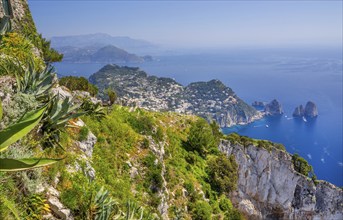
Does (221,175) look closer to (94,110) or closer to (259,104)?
(94,110)

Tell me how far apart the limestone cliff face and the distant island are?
8734cm

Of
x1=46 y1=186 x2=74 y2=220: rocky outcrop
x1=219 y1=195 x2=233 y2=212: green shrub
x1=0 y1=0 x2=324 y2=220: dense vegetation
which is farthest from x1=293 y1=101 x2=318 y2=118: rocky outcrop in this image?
x1=46 y1=186 x2=74 y2=220: rocky outcrop

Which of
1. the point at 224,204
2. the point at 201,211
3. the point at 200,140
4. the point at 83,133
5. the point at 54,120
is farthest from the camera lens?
the point at 200,140

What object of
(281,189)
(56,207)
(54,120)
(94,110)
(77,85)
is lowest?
(281,189)

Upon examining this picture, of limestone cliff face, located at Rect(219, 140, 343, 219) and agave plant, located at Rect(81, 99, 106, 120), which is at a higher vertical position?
agave plant, located at Rect(81, 99, 106, 120)

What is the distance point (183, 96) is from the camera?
15350 centimetres

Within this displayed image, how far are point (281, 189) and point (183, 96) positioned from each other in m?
125

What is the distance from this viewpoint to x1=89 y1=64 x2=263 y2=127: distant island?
436 ft

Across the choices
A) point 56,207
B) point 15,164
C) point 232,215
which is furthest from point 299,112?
point 15,164

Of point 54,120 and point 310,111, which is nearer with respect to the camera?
point 54,120

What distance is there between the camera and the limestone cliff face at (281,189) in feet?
93.1

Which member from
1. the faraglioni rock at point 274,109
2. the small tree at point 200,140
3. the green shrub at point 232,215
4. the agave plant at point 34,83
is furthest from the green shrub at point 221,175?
the faraglioni rock at point 274,109

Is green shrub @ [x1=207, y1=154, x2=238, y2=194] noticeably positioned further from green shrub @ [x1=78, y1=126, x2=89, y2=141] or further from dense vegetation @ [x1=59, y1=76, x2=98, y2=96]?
green shrub @ [x1=78, y1=126, x2=89, y2=141]

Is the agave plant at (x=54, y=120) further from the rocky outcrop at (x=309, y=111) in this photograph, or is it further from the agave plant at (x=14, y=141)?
the rocky outcrop at (x=309, y=111)
